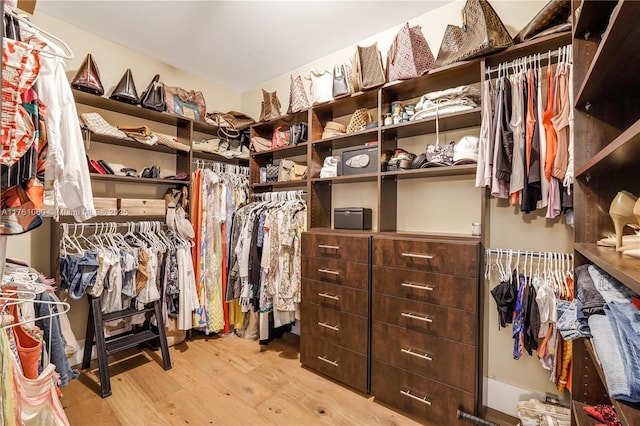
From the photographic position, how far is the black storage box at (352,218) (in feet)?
7.49

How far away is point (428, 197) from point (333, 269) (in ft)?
2.91

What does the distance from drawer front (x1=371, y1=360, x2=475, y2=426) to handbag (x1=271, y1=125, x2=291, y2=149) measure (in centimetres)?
202

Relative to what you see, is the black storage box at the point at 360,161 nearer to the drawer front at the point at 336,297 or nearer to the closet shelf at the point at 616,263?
the drawer front at the point at 336,297

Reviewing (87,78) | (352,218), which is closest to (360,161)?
(352,218)

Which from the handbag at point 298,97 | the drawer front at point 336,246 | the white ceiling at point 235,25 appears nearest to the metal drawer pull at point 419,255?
the drawer front at point 336,246

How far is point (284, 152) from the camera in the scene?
3.00 meters

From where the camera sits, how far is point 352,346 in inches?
80.7

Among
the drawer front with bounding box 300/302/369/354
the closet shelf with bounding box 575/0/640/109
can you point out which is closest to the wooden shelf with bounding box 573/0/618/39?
the closet shelf with bounding box 575/0/640/109

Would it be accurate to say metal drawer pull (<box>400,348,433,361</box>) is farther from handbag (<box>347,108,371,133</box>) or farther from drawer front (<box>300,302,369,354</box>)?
handbag (<box>347,108,371,133</box>)

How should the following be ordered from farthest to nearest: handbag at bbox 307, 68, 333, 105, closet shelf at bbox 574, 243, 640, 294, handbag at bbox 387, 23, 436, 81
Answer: handbag at bbox 307, 68, 333, 105, handbag at bbox 387, 23, 436, 81, closet shelf at bbox 574, 243, 640, 294

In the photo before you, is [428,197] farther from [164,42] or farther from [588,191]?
[164,42]

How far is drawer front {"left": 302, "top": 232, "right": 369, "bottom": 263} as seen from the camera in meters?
2.01

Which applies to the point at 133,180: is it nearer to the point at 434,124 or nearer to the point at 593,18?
the point at 434,124

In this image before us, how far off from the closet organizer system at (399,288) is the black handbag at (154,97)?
4.33 feet
